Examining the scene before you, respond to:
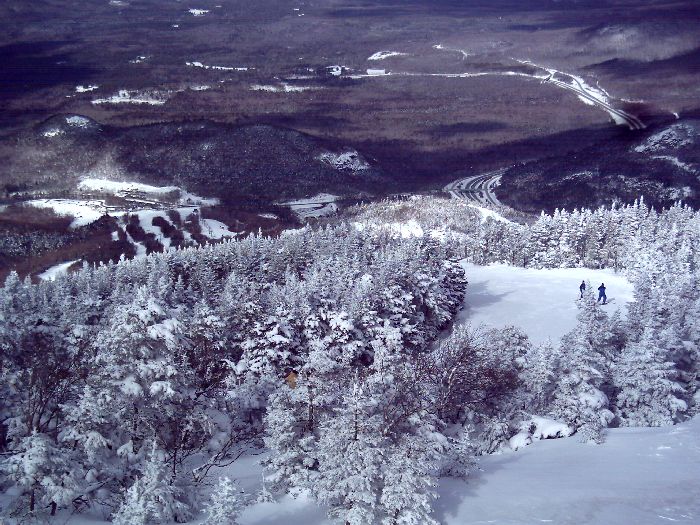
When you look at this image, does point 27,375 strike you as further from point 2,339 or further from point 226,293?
point 226,293

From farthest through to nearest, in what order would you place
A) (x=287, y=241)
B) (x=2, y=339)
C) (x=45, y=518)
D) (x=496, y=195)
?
(x=496, y=195) → (x=287, y=241) → (x=2, y=339) → (x=45, y=518)

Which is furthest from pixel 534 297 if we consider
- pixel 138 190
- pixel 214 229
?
pixel 138 190

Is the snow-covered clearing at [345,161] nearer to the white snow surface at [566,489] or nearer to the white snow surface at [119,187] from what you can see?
the white snow surface at [119,187]

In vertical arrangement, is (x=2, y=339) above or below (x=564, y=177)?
above

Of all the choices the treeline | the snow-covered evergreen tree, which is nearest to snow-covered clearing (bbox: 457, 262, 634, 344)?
the treeline

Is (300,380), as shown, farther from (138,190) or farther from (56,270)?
(138,190)

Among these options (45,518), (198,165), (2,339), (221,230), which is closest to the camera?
(45,518)

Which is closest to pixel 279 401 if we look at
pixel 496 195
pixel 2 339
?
pixel 2 339
